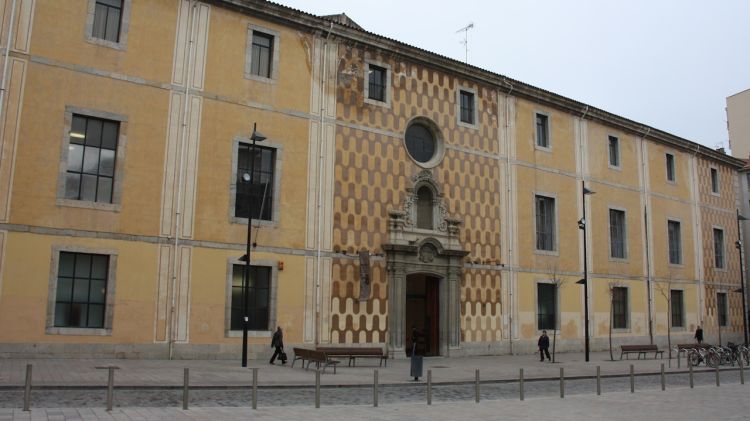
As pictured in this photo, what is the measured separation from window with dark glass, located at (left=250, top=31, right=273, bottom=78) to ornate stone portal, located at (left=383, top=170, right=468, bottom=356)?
7153 millimetres

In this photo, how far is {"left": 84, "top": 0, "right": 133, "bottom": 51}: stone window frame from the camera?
2103 cm

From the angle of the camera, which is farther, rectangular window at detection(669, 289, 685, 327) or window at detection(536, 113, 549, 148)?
rectangular window at detection(669, 289, 685, 327)

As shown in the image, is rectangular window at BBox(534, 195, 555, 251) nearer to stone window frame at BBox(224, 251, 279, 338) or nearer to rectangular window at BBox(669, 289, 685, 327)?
rectangular window at BBox(669, 289, 685, 327)

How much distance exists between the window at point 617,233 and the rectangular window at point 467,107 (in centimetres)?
1051

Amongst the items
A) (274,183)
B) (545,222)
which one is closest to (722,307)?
(545,222)

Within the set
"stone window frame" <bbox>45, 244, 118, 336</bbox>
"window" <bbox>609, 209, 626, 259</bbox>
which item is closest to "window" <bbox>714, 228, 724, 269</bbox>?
"window" <bbox>609, 209, 626, 259</bbox>

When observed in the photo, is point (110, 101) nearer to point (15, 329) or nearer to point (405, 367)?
point (15, 329)

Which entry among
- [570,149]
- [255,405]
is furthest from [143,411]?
[570,149]

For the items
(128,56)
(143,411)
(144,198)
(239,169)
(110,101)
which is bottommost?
(143,411)

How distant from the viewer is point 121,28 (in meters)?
21.7

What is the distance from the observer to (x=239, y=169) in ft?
77.6

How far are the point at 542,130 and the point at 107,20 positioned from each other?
2051cm

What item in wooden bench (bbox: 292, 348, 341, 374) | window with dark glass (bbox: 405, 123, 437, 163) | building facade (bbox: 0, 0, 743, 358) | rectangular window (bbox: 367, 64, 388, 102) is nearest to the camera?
wooden bench (bbox: 292, 348, 341, 374)

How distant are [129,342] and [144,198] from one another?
173 inches
